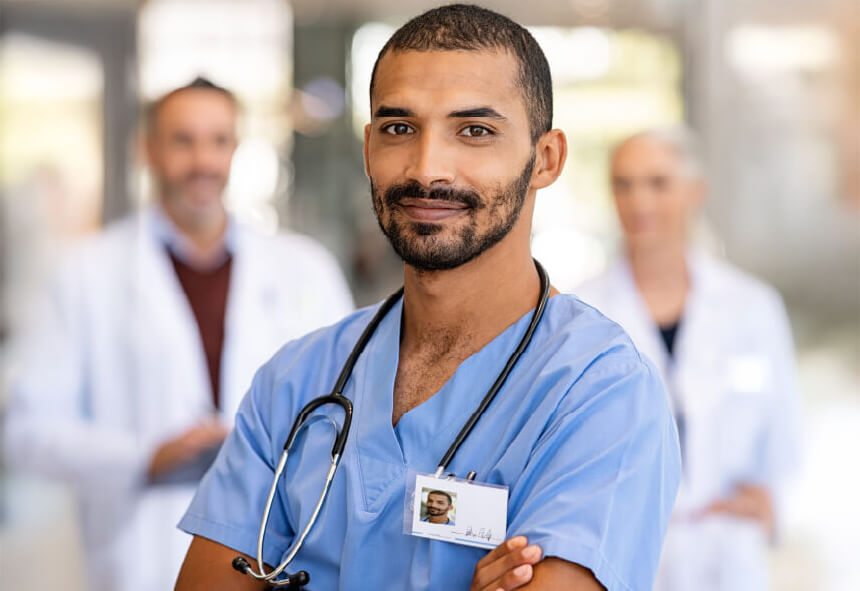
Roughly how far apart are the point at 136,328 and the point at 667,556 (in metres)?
1.50

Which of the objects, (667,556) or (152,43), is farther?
(152,43)

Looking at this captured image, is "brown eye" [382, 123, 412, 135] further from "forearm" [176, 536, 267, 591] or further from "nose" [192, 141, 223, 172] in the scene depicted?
"nose" [192, 141, 223, 172]

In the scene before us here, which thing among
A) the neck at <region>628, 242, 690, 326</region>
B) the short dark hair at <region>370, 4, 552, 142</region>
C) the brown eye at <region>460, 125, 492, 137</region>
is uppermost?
the short dark hair at <region>370, 4, 552, 142</region>

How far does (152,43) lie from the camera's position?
118 inches

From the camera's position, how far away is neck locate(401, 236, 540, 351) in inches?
50.3

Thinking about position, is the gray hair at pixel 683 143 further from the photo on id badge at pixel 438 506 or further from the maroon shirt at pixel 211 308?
the photo on id badge at pixel 438 506

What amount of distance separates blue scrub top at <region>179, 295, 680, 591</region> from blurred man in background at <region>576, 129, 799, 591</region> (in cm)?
161

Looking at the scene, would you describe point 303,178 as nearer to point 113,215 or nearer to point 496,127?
point 113,215

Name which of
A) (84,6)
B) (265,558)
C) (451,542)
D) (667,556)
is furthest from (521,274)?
(84,6)

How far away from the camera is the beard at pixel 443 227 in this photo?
1.22 m

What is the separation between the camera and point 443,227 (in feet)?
4.01

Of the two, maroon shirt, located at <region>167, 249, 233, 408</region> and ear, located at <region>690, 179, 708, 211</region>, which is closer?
maroon shirt, located at <region>167, 249, 233, 408</region>

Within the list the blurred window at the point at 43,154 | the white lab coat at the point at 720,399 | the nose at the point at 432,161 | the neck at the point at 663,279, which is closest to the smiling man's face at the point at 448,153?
the nose at the point at 432,161
